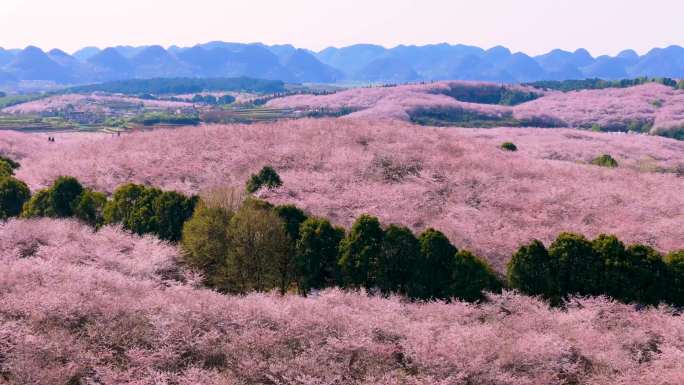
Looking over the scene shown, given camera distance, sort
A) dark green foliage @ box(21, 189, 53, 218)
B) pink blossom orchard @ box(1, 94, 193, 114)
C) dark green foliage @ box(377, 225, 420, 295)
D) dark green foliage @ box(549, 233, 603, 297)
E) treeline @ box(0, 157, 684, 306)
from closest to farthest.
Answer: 1. treeline @ box(0, 157, 684, 306)
2. dark green foliage @ box(549, 233, 603, 297)
3. dark green foliage @ box(377, 225, 420, 295)
4. dark green foliage @ box(21, 189, 53, 218)
5. pink blossom orchard @ box(1, 94, 193, 114)

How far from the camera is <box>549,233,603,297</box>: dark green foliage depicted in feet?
90.8

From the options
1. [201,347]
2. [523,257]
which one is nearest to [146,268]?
[201,347]

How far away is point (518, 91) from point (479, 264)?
159743mm

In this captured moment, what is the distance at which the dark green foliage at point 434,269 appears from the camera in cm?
2836

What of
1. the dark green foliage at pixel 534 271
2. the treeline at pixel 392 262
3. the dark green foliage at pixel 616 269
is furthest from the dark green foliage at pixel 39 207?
the dark green foliage at pixel 616 269

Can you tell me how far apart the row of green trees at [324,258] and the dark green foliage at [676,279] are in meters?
8.22

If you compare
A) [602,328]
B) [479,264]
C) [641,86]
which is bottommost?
[602,328]

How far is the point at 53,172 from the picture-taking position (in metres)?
52.2

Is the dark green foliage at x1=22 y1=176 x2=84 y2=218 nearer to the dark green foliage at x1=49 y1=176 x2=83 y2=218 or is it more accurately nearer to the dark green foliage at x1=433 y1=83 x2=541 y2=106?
the dark green foliage at x1=49 y1=176 x2=83 y2=218

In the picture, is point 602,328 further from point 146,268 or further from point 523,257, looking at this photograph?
point 146,268

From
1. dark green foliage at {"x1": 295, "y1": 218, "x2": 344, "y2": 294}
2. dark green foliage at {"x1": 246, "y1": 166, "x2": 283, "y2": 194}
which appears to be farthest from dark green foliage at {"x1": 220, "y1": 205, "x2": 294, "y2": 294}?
dark green foliage at {"x1": 246, "y1": 166, "x2": 283, "y2": 194}

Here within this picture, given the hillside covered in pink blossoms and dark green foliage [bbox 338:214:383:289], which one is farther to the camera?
the hillside covered in pink blossoms

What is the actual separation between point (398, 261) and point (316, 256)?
454cm

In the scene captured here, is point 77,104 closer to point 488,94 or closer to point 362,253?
point 488,94
